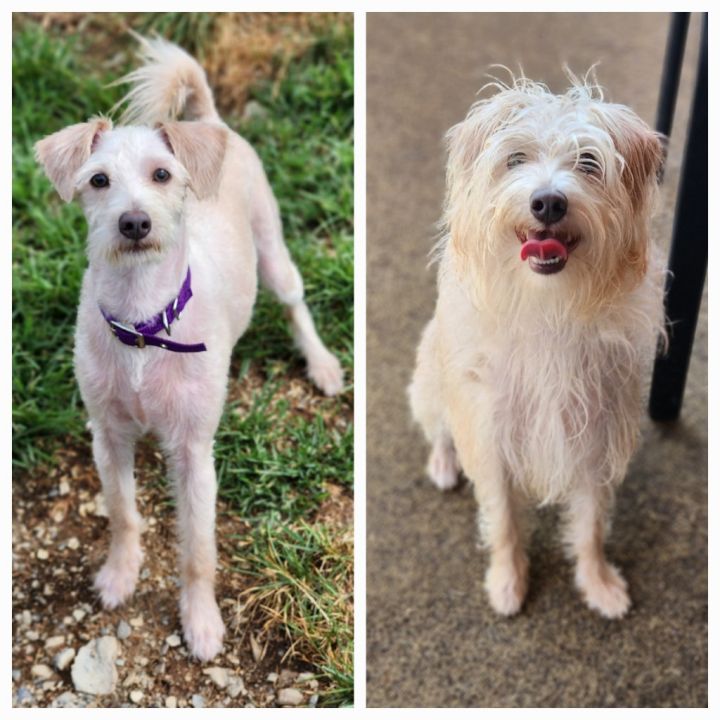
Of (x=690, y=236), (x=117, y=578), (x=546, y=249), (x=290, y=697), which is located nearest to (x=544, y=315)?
(x=546, y=249)

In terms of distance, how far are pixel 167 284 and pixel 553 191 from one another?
2.15ft

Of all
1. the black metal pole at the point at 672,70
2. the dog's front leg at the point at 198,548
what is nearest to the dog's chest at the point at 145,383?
the dog's front leg at the point at 198,548

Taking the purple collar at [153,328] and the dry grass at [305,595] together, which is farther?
the dry grass at [305,595]

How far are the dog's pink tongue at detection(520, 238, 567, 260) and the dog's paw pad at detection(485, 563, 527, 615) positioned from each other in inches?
38.7

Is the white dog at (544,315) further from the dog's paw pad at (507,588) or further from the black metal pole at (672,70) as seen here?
the black metal pole at (672,70)

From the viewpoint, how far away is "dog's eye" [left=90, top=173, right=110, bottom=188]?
5.25 ft

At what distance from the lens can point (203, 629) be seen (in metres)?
1.97

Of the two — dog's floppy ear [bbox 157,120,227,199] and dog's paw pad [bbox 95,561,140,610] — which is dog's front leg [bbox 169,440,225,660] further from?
dog's floppy ear [bbox 157,120,227,199]

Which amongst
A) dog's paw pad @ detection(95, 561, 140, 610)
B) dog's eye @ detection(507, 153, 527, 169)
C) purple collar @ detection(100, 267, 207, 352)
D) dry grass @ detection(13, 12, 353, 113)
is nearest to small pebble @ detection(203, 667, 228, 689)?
dog's paw pad @ detection(95, 561, 140, 610)

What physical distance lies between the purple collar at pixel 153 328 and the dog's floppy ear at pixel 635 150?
0.74m

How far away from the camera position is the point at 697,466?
2578 millimetres

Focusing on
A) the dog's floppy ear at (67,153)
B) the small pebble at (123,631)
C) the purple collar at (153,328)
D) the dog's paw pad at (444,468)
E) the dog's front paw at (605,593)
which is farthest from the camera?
the dog's paw pad at (444,468)

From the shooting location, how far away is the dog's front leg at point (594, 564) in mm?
2279

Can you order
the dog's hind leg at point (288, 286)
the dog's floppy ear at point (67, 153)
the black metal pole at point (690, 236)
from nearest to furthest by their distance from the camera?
the dog's floppy ear at point (67, 153)
the black metal pole at point (690, 236)
the dog's hind leg at point (288, 286)
